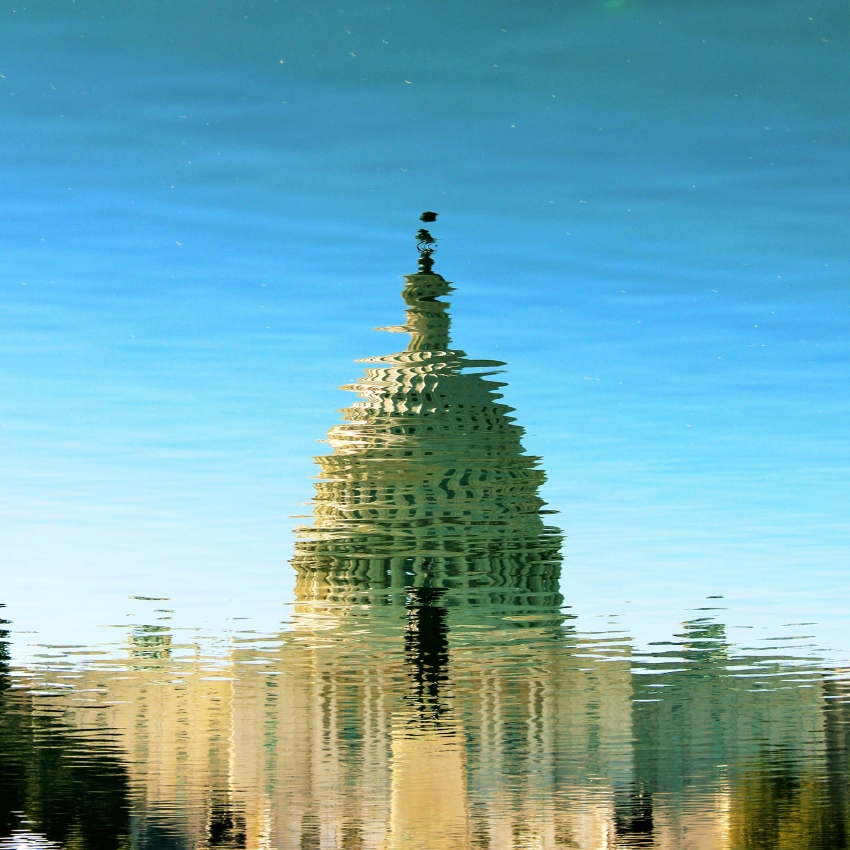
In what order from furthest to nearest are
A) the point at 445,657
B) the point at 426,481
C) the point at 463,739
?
the point at 426,481, the point at 445,657, the point at 463,739

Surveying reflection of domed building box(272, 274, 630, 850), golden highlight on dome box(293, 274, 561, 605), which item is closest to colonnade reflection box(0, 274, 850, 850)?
reflection of domed building box(272, 274, 630, 850)

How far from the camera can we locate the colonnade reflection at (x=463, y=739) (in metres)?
29.9

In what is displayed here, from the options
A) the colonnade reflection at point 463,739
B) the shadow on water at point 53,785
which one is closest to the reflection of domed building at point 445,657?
the colonnade reflection at point 463,739

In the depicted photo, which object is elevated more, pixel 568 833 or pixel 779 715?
pixel 779 715

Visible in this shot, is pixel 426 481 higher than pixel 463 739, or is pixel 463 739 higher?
pixel 426 481

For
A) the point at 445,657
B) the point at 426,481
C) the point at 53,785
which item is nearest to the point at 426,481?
the point at 426,481

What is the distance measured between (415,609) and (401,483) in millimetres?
12940

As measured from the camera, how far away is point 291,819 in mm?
28969

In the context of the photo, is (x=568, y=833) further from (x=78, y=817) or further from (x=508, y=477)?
(x=508, y=477)

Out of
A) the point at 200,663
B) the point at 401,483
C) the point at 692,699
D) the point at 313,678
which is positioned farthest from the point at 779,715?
the point at 401,483

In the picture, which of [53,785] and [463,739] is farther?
[53,785]

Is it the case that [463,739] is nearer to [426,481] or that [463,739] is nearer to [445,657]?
[445,657]

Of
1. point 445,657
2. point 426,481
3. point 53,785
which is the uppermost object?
point 426,481

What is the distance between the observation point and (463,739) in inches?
1238
